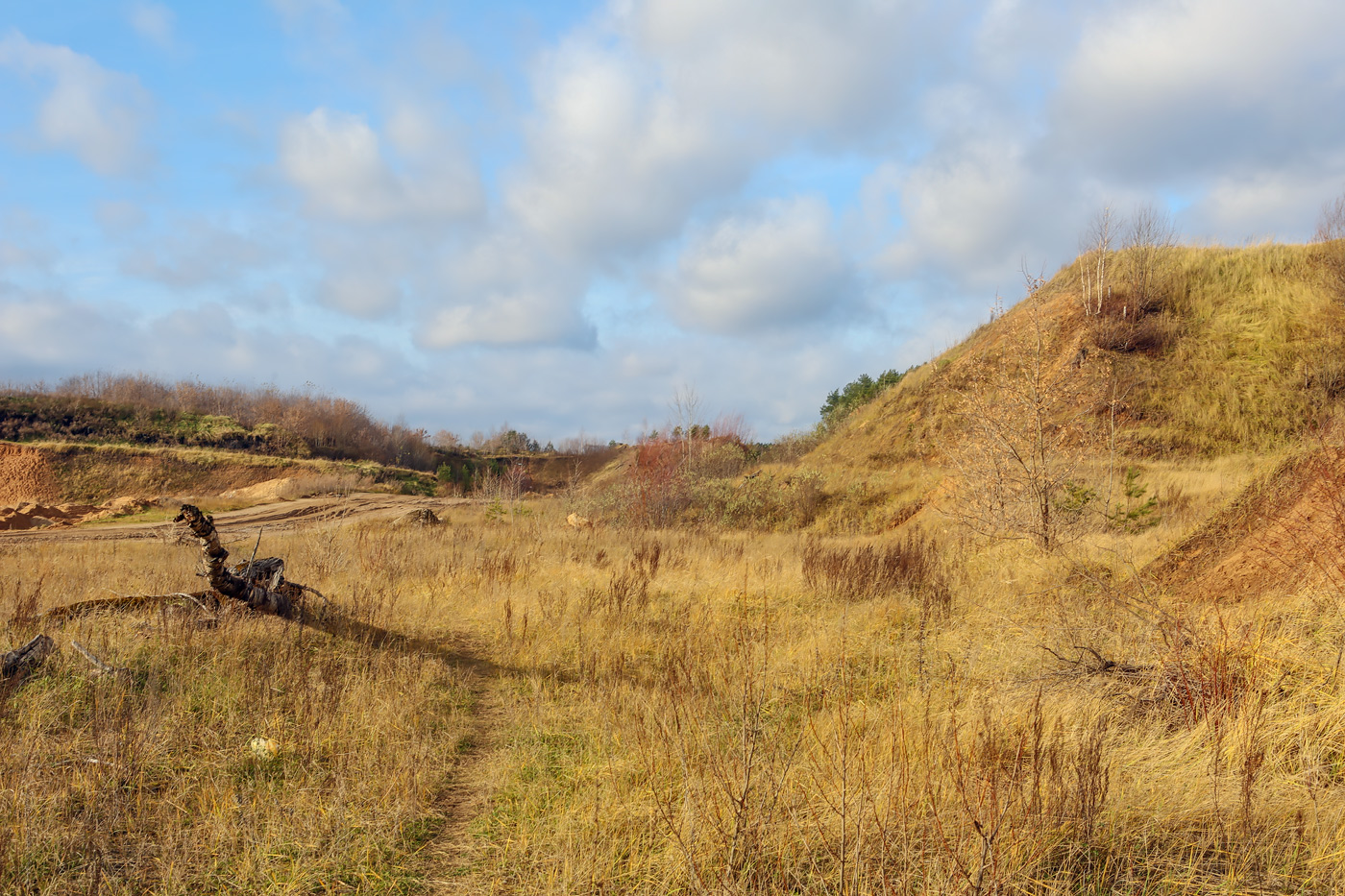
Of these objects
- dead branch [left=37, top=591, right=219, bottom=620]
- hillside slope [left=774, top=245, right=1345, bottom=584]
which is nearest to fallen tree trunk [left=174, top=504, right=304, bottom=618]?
dead branch [left=37, top=591, right=219, bottom=620]

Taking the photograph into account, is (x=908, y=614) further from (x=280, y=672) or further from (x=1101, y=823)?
(x=280, y=672)

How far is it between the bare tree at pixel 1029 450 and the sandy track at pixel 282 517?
→ 1745cm

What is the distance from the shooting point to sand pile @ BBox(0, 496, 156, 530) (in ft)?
69.8

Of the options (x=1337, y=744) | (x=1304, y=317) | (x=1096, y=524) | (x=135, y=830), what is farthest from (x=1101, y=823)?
(x=1304, y=317)

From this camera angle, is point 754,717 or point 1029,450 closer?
point 754,717

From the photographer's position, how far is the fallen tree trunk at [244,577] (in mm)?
4898

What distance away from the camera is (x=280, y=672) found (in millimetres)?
5188

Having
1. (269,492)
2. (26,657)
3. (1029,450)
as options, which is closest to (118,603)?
(26,657)

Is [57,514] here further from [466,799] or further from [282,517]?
[466,799]

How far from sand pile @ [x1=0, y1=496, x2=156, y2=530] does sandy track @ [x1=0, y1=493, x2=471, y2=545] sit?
1.88 m

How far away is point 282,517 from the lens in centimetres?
2412

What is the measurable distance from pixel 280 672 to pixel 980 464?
10.2 meters

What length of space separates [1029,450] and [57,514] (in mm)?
29780

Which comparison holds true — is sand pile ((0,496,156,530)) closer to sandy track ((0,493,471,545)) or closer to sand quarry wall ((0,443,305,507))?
sandy track ((0,493,471,545))
